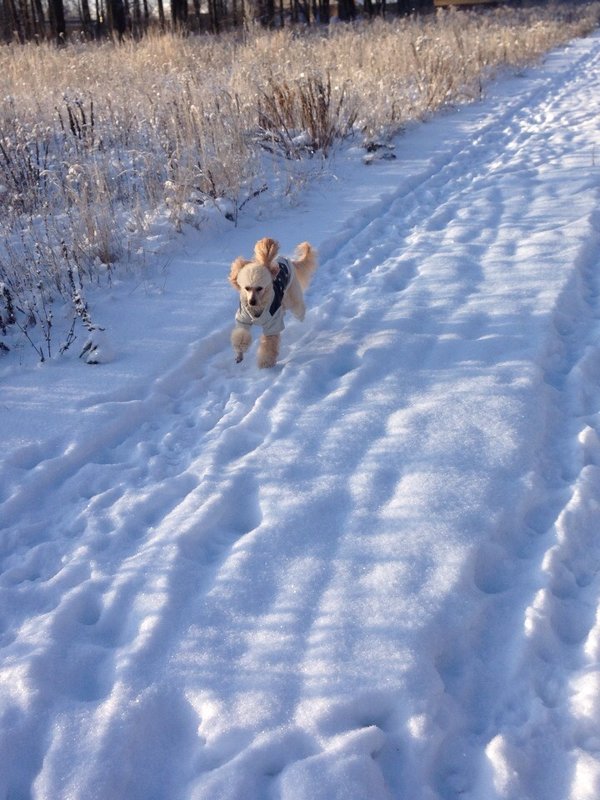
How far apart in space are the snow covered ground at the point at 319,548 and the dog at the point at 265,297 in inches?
6.5

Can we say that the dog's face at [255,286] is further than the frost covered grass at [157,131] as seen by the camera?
No

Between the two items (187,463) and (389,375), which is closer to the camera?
(187,463)

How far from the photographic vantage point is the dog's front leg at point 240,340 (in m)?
3.54

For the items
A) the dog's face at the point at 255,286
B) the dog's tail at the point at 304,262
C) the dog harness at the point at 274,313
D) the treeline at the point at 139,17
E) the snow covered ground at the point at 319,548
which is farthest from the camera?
the treeline at the point at 139,17

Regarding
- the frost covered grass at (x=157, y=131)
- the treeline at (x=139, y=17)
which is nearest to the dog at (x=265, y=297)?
the frost covered grass at (x=157, y=131)

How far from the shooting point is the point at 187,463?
285cm

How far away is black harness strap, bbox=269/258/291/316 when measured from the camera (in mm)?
3480

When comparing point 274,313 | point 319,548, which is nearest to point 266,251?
point 274,313

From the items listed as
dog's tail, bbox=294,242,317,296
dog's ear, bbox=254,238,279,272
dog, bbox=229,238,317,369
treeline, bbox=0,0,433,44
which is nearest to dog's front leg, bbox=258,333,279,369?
dog, bbox=229,238,317,369

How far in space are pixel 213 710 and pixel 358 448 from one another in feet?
4.41

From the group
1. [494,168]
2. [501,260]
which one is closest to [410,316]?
[501,260]

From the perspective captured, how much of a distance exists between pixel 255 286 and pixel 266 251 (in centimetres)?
22

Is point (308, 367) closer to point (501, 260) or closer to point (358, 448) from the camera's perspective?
point (358, 448)

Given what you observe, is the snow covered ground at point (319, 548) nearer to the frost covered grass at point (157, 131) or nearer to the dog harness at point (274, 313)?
the dog harness at point (274, 313)
